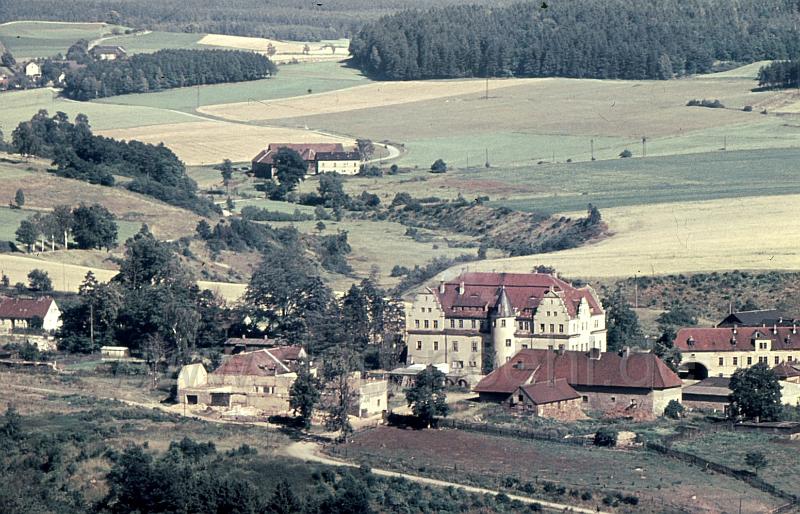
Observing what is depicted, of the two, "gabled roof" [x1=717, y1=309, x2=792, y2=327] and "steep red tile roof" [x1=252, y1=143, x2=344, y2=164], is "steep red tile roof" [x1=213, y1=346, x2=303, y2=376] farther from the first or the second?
"steep red tile roof" [x1=252, y1=143, x2=344, y2=164]

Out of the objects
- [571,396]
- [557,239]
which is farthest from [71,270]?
[571,396]

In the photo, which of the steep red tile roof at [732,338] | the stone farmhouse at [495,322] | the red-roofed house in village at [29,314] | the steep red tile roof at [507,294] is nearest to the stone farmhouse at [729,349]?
the steep red tile roof at [732,338]

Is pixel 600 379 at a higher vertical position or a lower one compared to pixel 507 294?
lower

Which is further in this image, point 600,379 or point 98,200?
point 98,200

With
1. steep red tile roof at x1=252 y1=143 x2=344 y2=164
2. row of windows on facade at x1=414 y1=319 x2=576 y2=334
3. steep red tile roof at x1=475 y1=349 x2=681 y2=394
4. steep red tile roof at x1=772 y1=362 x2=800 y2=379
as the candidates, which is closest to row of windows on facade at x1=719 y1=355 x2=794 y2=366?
steep red tile roof at x1=772 y1=362 x2=800 y2=379

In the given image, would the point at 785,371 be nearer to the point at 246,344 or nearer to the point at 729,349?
the point at 729,349

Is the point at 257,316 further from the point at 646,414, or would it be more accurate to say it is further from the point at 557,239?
the point at 557,239

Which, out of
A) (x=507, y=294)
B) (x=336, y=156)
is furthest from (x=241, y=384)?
(x=336, y=156)

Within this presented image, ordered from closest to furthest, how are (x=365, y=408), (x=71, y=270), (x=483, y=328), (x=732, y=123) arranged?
1. (x=365, y=408)
2. (x=483, y=328)
3. (x=71, y=270)
4. (x=732, y=123)
